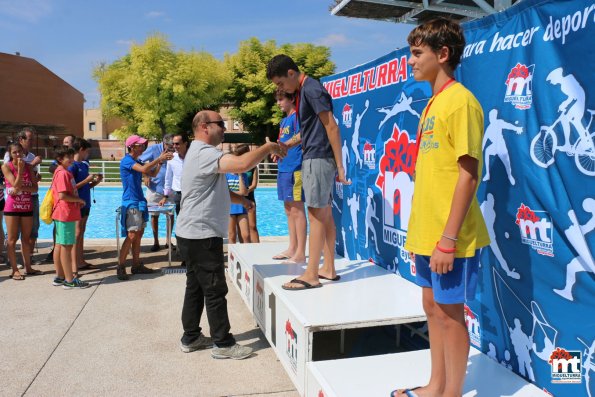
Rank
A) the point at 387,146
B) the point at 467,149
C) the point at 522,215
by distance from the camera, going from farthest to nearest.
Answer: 1. the point at 387,146
2. the point at 522,215
3. the point at 467,149

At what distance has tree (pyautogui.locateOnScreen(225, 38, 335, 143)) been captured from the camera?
34.6 m

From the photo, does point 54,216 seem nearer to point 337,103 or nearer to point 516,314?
point 337,103

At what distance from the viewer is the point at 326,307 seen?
130 inches

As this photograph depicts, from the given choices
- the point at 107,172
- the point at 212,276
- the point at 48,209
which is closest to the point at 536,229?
the point at 212,276

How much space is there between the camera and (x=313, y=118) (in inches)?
151

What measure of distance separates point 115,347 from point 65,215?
7.10 ft

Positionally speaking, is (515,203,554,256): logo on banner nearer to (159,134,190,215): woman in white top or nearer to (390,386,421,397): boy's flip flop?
(390,386,421,397): boy's flip flop

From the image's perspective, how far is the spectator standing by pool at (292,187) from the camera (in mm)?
4684

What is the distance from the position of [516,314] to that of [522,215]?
1.92ft

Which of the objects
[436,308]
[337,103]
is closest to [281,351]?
[436,308]

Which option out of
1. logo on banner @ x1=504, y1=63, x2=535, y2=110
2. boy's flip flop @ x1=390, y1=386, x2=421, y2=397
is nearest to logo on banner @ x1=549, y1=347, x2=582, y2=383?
boy's flip flop @ x1=390, y1=386, x2=421, y2=397

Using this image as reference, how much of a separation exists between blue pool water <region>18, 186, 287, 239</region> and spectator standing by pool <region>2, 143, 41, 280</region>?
5.14 m

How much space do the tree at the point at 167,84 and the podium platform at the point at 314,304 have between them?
32.2 meters

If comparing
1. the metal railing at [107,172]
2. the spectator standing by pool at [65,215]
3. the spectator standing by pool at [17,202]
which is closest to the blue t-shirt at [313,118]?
the spectator standing by pool at [65,215]
